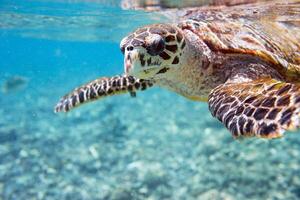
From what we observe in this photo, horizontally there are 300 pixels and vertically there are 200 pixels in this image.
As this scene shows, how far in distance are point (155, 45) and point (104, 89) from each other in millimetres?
2381

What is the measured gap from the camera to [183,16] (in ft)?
35.2

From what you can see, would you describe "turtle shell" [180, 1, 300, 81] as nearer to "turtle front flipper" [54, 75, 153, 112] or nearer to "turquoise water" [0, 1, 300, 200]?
"turtle front flipper" [54, 75, 153, 112]

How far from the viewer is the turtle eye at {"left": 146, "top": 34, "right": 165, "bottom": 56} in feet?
11.7

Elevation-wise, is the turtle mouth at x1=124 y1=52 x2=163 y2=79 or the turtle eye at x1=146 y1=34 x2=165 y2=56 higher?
the turtle eye at x1=146 y1=34 x2=165 y2=56

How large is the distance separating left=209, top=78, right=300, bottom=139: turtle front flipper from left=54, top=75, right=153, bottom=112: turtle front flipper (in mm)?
2418

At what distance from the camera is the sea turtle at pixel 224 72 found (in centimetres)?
263

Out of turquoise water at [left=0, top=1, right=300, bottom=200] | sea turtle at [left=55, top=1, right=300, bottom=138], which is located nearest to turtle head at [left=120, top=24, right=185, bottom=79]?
sea turtle at [left=55, top=1, right=300, bottom=138]

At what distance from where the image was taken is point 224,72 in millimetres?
4516

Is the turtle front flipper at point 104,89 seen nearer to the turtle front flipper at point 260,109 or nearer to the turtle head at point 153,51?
the turtle head at point 153,51

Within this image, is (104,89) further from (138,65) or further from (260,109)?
(260,109)

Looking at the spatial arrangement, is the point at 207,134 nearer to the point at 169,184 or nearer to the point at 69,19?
the point at 169,184

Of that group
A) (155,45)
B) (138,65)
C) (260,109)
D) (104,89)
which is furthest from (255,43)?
(104,89)

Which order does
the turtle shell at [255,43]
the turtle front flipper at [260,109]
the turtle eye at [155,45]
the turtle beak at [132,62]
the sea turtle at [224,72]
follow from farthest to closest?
the turtle shell at [255,43], the turtle eye at [155,45], the turtle beak at [132,62], the sea turtle at [224,72], the turtle front flipper at [260,109]

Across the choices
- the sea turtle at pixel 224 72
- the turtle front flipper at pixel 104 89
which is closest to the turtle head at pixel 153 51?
the sea turtle at pixel 224 72
